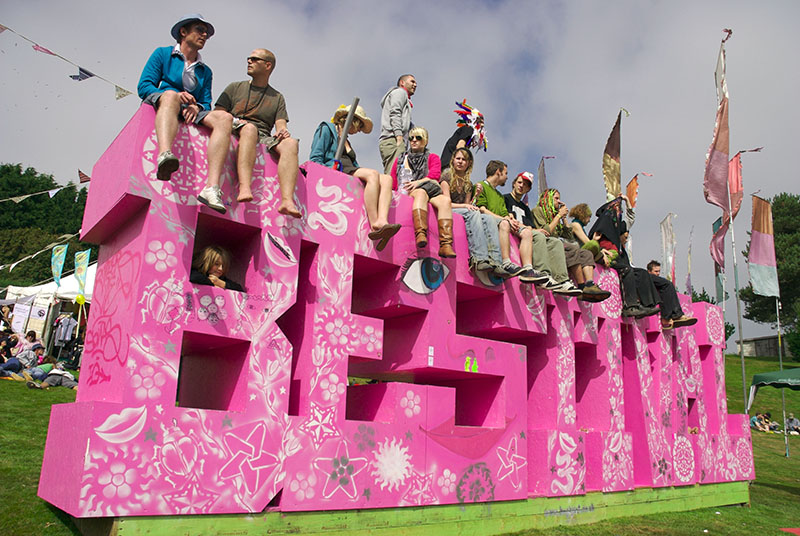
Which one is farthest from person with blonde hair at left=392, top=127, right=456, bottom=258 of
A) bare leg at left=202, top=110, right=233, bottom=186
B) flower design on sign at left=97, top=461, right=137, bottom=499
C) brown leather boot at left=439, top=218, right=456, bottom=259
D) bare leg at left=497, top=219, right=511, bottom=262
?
flower design on sign at left=97, top=461, right=137, bottom=499

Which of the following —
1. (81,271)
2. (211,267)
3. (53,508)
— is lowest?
(53,508)

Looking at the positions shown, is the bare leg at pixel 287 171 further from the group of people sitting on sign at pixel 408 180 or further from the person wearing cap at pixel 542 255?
the person wearing cap at pixel 542 255

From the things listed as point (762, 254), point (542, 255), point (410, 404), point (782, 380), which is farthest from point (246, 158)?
point (762, 254)

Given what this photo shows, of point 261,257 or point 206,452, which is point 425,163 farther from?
point 206,452

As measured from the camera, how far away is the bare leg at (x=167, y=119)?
4203 millimetres

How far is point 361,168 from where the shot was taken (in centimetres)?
569

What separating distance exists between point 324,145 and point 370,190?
2.79ft

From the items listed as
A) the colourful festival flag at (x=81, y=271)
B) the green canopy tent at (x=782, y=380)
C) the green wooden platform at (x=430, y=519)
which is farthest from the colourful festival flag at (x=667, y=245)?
the colourful festival flag at (x=81, y=271)

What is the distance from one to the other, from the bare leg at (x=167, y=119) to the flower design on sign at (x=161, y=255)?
0.67m

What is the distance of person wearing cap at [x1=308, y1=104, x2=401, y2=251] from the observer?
17.5ft

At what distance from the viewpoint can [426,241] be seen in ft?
18.8

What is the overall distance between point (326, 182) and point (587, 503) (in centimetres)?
491

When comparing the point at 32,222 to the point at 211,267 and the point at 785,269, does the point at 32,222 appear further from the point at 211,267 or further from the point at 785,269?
the point at 785,269

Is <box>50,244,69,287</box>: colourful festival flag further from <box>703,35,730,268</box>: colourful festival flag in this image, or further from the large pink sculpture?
<box>703,35,730,268</box>: colourful festival flag
